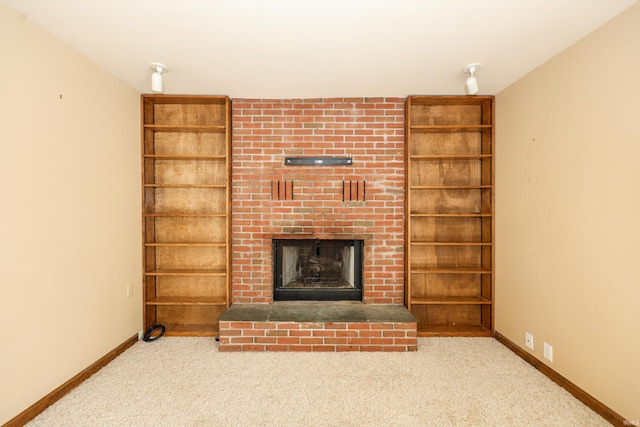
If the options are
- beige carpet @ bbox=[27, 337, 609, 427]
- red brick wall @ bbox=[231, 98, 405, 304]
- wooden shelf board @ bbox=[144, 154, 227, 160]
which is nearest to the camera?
beige carpet @ bbox=[27, 337, 609, 427]

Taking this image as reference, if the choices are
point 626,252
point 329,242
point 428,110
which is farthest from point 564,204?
point 329,242

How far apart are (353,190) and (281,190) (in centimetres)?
76

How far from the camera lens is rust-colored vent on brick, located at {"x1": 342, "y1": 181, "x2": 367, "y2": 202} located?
3156 mm

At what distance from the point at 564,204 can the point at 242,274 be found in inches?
113

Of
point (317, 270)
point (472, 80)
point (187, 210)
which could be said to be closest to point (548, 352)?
point (317, 270)

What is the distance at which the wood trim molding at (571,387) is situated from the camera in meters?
1.79

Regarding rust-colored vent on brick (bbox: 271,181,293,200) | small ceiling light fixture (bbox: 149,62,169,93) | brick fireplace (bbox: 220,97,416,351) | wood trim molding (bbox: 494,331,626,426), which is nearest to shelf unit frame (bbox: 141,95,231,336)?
brick fireplace (bbox: 220,97,416,351)

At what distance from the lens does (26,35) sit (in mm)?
1833

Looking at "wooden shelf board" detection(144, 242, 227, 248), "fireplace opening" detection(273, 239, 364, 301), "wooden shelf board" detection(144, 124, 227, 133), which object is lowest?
"fireplace opening" detection(273, 239, 364, 301)

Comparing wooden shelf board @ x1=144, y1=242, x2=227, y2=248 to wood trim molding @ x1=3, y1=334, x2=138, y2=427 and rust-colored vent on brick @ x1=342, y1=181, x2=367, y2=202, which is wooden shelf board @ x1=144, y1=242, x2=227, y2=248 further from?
rust-colored vent on brick @ x1=342, y1=181, x2=367, y2=202

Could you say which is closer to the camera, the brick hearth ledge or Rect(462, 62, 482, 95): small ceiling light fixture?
Rect(462, 62, 482, 95): small ceiling light fixture

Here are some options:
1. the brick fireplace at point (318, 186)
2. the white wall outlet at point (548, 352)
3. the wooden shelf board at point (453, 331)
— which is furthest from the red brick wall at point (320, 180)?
the white wall outlet at point (548, 352)

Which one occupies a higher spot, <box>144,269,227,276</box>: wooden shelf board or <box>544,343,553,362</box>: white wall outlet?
<box>144,269,227,276</box>: wooden shelf board

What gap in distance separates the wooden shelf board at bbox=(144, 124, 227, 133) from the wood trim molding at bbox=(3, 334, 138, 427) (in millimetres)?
2068
